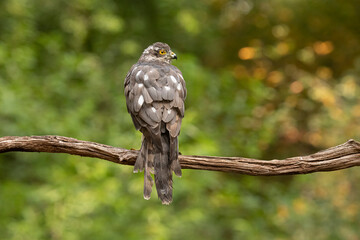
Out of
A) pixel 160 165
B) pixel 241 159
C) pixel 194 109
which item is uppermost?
pixel 194 109

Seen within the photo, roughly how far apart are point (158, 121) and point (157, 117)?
0.05 meters

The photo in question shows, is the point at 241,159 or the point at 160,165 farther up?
the point at 160,165

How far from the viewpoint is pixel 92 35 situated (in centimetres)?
922

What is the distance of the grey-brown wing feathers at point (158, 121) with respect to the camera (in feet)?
13.0

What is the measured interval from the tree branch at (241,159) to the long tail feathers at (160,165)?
0.21m

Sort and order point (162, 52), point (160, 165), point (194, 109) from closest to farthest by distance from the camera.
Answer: point (160, 165) → point (162, 52) → point (194, 109)

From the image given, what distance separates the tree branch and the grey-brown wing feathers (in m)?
0.25

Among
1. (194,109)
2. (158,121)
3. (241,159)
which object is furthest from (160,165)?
(194,109)

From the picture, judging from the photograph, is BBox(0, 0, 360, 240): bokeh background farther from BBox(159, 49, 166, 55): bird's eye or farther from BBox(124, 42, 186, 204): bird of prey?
BBox(124, 42, 186, 204): bird of prey

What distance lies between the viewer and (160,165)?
4027 millimetres

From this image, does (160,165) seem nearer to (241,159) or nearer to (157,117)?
(157,117)

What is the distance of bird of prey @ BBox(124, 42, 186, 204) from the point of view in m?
3.98

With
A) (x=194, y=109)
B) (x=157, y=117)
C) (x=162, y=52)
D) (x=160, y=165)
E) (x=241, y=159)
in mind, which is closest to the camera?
(x=241, y=159)

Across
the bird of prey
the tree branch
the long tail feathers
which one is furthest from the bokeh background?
the tree branch
